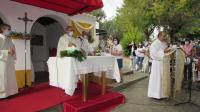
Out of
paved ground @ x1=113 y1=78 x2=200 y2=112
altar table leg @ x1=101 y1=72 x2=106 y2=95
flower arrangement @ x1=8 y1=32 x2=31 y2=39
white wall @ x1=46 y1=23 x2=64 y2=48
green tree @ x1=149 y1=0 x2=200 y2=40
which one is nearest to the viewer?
paved ground @ x1=113 y1=78 x2=200 y2=112

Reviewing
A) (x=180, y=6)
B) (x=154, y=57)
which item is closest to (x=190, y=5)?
(x=180, y=6)

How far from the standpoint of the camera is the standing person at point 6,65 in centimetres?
702

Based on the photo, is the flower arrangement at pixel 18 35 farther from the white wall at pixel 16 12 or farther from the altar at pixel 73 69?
the altar at pixel 73 69

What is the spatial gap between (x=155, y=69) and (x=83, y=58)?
98.4 inches

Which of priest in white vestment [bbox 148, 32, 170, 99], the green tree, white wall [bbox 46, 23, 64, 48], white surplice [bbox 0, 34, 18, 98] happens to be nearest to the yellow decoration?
white surplice [bbox 0, 34, 18, 98]

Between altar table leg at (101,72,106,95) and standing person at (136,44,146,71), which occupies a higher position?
standing person at (136,44,146,71)

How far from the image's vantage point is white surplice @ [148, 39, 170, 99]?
786 cm

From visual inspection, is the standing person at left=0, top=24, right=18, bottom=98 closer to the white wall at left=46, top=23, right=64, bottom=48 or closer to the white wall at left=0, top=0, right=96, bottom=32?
the white wall at left=0, top=0, right=96, bottom=32

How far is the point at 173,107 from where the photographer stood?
23.7 ft

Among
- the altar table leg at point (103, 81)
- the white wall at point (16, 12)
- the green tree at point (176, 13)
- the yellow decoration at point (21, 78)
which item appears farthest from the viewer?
the green tree at point (176, 13)

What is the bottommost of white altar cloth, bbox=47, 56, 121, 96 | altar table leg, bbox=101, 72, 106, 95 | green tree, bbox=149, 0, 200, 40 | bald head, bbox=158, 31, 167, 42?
altar table leg, bbox=101, 72, 106, 95

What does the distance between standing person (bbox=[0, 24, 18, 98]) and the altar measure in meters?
1.07

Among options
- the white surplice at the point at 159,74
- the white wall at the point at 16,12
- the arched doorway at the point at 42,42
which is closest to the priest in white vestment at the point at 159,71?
the white surplice at the point at 159,74

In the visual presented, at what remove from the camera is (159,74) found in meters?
7.98
